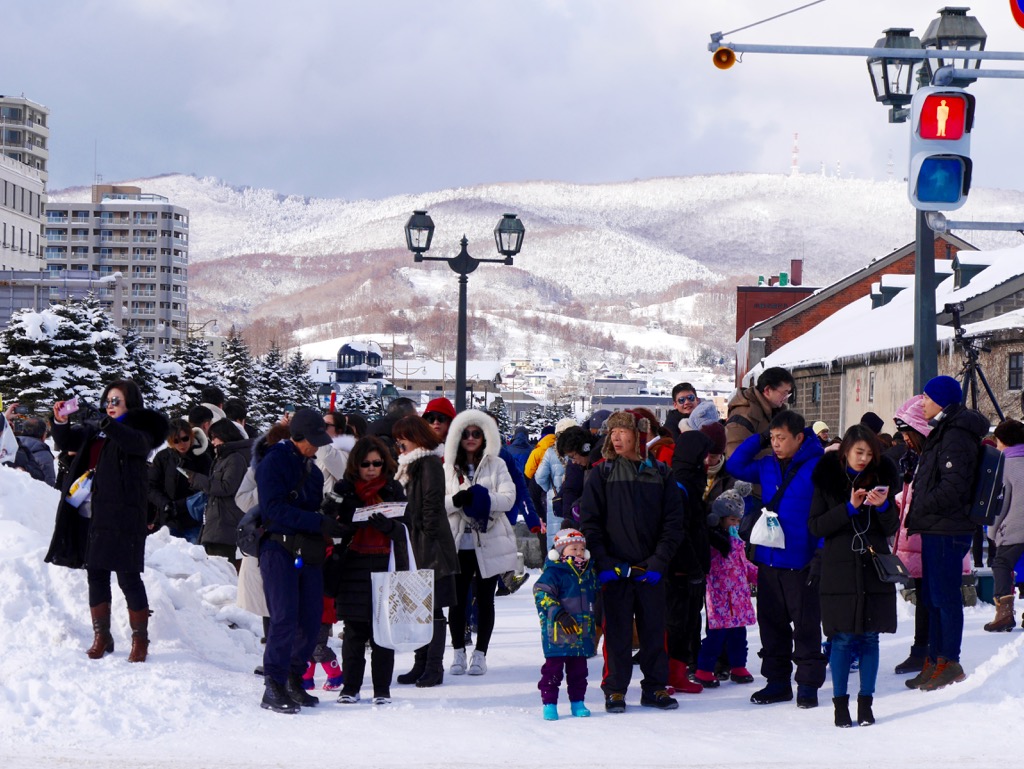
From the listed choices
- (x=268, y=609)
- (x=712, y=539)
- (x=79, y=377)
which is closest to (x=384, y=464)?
(x=268, y=609)

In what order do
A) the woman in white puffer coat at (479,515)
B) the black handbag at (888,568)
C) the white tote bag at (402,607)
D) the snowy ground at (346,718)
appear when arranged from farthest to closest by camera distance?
the woman in white puffer coat at (479,515) → the white tote bag at (402,607) → the black handbag at (888,568) → the snowy ground at (346,718)

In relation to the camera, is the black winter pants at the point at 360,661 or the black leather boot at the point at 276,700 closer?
the black leather boot at the point at 276,700

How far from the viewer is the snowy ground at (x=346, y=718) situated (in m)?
8.08

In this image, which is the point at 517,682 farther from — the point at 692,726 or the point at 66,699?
the point at 66,699

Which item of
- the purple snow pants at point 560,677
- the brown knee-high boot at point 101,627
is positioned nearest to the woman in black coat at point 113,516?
the brown knee-high boot at point 101,627

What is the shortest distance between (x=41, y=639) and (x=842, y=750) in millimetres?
5198

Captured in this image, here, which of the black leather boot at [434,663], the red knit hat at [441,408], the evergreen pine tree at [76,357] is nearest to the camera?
the black leather boot at [434,663]

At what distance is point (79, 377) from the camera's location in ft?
156

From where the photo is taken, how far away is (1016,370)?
34.6 meters

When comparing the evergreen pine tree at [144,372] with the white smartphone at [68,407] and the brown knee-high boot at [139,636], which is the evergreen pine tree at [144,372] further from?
the brown knee-high boot at [139,636]

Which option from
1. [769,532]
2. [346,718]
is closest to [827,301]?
[769,532]

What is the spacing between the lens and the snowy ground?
8.08 m

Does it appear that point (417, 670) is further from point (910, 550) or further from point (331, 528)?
point (910, 550)

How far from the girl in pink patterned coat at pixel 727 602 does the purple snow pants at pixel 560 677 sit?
159 cm
